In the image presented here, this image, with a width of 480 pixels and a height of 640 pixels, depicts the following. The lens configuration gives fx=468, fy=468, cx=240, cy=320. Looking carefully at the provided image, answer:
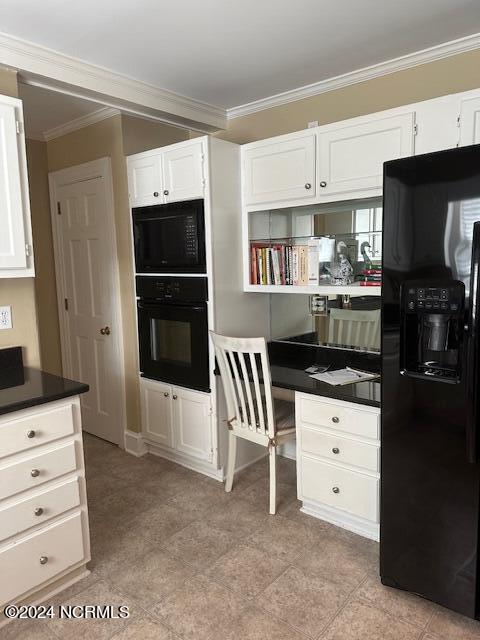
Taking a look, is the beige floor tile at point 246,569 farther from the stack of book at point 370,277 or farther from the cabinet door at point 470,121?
the cabinet door at point 470,121

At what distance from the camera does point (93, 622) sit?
1.92m

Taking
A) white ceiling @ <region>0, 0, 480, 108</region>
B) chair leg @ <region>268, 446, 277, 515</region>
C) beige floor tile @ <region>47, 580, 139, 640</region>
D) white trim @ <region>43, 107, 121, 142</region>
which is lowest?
beige floor tile @ <region>47, 580, 139, 640</region>

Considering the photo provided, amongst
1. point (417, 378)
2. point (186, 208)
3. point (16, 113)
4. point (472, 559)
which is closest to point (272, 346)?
point (186, 208)

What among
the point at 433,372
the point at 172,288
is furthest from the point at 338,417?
the point at 172,288

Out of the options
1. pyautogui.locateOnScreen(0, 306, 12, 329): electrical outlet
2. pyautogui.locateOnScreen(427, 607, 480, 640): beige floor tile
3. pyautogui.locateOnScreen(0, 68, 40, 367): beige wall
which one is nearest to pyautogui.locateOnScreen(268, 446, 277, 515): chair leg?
pyautogui.locateOnScreen(427, 607, 480, 640): beige floor tile

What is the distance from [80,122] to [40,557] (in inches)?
115

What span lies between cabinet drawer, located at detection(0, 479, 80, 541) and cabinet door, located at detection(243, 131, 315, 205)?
189cm

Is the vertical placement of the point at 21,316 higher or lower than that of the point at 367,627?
higher

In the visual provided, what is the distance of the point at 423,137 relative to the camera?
222 cm

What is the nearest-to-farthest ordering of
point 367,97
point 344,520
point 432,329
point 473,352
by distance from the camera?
point 473,352 < point 432,329 < point 344,520 < point 367,97

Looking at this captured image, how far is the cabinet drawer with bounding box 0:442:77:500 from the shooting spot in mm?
1841

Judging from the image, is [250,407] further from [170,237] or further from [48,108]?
[48,108]

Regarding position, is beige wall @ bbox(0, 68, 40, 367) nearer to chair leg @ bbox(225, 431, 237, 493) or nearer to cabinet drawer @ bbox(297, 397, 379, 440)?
chair leg @ bbox(225, 431, 237, 493)

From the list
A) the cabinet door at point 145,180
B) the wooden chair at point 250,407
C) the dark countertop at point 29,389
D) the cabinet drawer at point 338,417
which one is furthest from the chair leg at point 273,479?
the cabinet door at point 145,180
